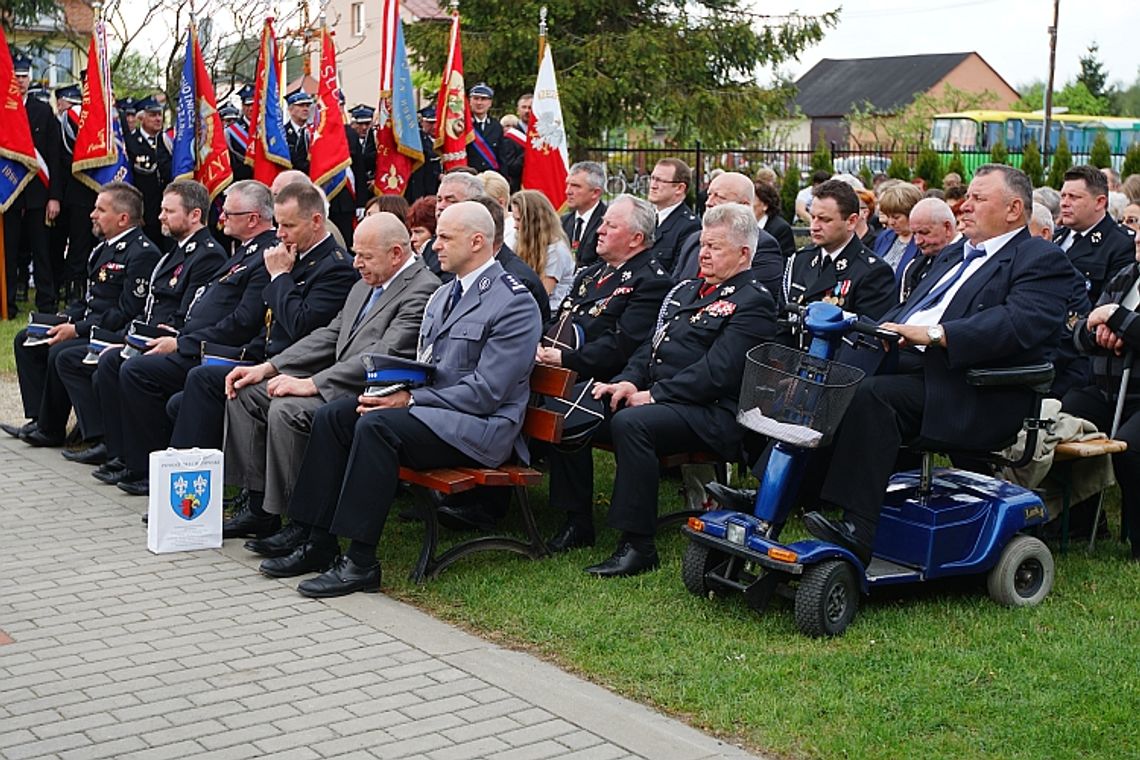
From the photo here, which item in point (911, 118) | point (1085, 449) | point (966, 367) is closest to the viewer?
point (966, 367)

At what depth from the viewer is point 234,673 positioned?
5.47m

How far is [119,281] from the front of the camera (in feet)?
31.1

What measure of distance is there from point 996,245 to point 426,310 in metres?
2.68

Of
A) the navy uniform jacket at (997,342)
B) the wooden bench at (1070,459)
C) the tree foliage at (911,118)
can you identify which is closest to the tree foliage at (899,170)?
the wooden bench at (1070,459)

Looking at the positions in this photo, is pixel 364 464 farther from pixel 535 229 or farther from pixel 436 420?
pixel 535 229

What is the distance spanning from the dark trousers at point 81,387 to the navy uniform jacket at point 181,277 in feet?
2.12

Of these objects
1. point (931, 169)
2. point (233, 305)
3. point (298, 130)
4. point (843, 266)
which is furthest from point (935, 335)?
point (931, 169)

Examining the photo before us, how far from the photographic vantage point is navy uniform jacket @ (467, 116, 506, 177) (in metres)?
16.1

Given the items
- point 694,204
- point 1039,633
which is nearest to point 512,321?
point 1039,633

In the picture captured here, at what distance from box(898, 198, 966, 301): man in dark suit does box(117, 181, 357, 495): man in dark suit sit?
3.16 m

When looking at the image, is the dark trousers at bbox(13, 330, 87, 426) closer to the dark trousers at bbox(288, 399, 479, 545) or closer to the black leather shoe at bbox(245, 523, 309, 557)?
the black leather shoe at bbox(245, 523, 309, 557)

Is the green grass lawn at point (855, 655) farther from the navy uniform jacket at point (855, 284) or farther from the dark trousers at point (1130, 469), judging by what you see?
the navy uniform jacket at point (855, 284)

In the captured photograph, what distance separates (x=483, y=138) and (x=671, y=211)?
24.8ft

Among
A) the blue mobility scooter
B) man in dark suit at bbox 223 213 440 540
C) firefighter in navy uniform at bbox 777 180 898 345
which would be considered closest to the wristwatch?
the blue mobility scooter
